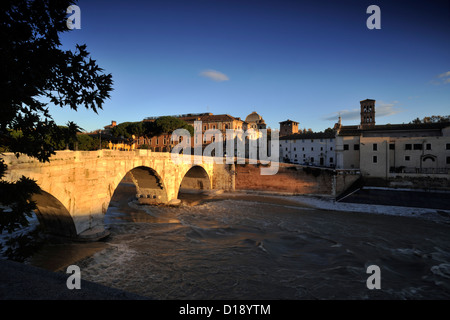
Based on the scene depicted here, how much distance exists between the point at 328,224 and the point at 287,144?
38.1 meters

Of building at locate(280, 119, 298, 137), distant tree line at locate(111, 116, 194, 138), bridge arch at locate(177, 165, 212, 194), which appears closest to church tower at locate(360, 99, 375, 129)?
building at locate(280, 119, 298, 137)

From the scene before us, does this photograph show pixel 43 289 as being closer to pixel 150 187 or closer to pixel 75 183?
pixel 75 183

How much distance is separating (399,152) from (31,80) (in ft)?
137

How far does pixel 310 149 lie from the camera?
53281 mm

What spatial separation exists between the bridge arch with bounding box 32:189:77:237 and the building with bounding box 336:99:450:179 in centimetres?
3518

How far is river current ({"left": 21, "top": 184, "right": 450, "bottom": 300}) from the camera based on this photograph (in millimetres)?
10672

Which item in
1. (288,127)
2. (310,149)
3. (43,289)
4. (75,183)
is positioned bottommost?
(43,289)

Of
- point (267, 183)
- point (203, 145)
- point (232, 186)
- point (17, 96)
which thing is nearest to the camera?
point (17, 96)

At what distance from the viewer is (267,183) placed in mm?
36406

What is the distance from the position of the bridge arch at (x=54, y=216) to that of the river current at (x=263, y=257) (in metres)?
1.10
